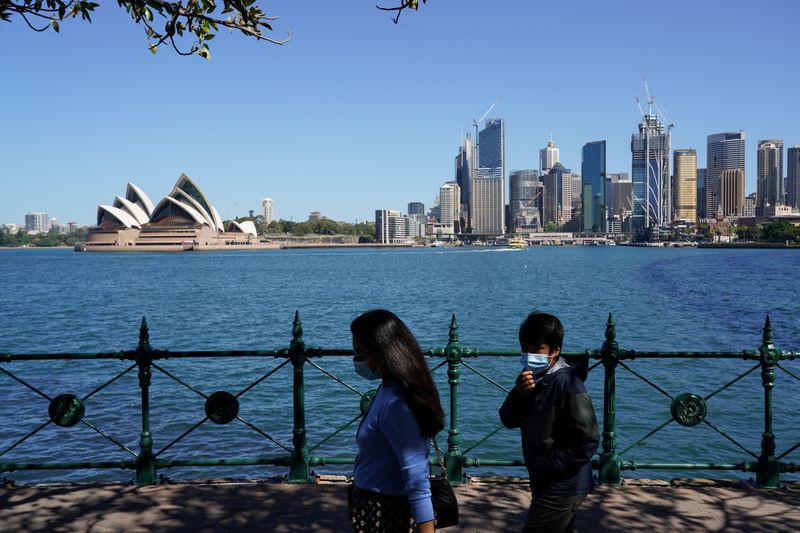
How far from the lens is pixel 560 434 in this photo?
3105mm

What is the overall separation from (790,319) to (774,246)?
150615 millimetres

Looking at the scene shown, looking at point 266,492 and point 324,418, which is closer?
point 266,492

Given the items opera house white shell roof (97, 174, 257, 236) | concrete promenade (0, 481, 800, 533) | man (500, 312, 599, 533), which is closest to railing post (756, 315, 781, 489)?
concrete promenade (0, 481, 800, 533)

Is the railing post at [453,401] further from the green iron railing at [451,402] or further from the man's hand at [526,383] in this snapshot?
the man's hand at [526,383]

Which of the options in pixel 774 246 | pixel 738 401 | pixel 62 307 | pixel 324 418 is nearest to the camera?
pixel 324 418

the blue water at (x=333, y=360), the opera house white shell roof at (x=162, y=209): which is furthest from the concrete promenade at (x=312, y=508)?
the opera house white shell roof at (x=162, y=209)

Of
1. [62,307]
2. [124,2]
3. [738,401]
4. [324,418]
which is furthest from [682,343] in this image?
[62,307]

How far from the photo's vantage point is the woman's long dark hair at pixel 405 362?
263 centimetres

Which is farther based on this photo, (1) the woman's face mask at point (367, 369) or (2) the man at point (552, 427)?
(2) the man at point (552, 427)

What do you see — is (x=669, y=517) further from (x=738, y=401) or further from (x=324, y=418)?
(x=738, y=401)

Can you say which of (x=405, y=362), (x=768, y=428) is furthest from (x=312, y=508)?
(x=768, y=428)

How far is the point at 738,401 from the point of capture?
13547 millimetres

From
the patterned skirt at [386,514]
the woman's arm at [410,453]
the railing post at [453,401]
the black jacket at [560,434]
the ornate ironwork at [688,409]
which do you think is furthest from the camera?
the ornate ironwork at [688,409]

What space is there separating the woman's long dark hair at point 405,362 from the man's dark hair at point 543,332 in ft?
2.17
